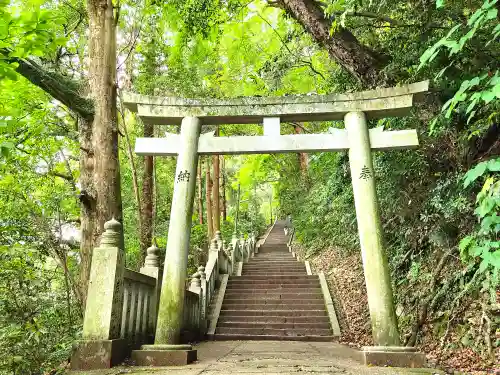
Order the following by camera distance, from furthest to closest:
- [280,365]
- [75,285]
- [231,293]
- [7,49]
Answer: [231,293], [75,285], [280,365], [7,49]

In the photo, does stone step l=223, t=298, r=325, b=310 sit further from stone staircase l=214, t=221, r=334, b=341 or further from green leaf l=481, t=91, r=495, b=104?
green leaf l=481, t=91, r=495, b=104

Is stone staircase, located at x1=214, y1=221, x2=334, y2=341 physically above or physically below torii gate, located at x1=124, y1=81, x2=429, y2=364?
below

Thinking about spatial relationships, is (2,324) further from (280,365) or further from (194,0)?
(194,0)

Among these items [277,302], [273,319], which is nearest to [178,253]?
[273,319]

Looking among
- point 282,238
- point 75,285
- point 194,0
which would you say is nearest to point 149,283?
point 75,285

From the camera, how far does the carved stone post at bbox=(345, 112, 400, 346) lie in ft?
15.8

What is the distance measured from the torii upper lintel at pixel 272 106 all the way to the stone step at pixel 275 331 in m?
5.90

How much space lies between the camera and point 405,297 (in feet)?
23.7

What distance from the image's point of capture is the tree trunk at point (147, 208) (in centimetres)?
1077

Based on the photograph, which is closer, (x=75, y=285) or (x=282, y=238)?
(x=75, y=285)

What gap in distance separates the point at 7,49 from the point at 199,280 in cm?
706

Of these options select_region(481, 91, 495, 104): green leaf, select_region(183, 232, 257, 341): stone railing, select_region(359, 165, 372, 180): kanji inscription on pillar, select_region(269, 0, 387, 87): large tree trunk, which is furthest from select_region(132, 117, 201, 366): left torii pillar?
select_region(481, 91, 495, 104): green leaf

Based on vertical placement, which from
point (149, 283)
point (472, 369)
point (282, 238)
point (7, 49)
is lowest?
point (472, 369)

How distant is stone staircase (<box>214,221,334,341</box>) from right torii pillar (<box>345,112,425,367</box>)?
15.9ft
